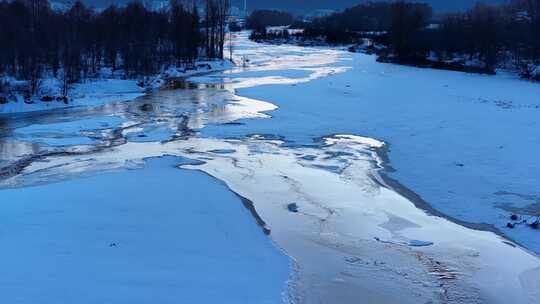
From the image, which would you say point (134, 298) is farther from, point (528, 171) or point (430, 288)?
point (528, 171)

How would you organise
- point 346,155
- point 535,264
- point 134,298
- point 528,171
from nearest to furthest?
point 134,298, point 535,264, point 528,171, point 346,155

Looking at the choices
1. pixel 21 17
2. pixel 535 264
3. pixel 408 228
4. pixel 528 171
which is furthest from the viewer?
pixel 21 17

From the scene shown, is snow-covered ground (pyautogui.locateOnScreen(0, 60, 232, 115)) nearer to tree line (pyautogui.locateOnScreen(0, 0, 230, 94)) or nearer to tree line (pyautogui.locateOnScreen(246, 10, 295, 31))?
tree line (pyautogui.locateOnScreen(0, 0, 230, 94))

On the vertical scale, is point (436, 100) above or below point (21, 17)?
below

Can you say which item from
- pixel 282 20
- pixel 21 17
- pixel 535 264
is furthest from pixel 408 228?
pixel 282 20

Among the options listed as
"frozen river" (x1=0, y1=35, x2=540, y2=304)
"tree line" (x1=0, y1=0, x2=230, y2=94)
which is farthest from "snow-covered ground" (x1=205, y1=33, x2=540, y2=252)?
"tree line" (x1=0, y1=0, x2=230, y2=94)

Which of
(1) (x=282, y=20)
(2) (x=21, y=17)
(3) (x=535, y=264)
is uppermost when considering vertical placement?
(1) (x=282, y=20)

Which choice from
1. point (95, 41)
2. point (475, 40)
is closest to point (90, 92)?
point (95, 41)

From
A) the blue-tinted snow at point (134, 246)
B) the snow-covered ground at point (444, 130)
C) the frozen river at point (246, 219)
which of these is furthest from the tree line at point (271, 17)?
the blue-tinted snow at point (134, 246)
